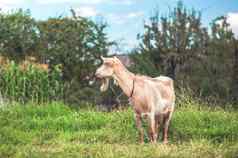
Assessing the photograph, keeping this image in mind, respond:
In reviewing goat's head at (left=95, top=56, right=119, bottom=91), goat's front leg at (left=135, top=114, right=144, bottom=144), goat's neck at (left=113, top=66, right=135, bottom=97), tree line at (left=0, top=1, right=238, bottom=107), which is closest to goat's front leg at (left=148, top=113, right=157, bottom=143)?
goat's front leg at (left=135, top=114, right=144, bottom=144)

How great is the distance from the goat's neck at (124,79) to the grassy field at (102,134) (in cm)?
93

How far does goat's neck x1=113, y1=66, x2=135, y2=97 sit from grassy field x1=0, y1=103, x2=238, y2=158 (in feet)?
3.06

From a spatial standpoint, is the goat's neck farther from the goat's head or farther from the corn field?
the corn field

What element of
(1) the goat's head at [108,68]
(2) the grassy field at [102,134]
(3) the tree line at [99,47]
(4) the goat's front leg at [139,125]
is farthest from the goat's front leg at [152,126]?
(3) the tree line at [99,47]

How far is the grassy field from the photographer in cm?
1034

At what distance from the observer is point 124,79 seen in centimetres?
1231

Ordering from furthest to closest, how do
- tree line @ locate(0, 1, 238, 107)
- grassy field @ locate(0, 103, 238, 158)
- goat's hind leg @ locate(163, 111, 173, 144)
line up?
tree line @ locate(0, 1, 238, 107) < goat's hind leg @ locate(163, 111, 173, 144) < grassy field @ locate(0, 103, 238, 158)

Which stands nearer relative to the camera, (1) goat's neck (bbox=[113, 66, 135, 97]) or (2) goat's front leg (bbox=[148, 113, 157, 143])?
(2) goat's front leg (bbox=[148, 113, 157, 143])

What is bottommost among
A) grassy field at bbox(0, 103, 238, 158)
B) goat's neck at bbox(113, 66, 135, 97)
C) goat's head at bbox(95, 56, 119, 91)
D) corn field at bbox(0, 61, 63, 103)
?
grassy field at bbox(0, 103, 238, 158)

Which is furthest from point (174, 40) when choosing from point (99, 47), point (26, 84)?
point (26, 84)

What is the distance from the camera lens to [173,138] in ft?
43.9

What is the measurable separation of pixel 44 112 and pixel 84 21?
16552mm

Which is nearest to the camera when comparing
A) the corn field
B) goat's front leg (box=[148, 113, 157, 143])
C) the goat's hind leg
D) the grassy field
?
the grassy field

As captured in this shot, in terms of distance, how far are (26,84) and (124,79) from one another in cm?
741
